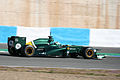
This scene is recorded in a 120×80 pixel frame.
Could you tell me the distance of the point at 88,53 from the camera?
39.2 feet

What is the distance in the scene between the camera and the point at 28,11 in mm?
18547

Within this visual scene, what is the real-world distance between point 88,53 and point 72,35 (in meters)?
4.78

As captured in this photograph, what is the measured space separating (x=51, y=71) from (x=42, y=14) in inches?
421

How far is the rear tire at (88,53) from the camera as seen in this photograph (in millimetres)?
11852

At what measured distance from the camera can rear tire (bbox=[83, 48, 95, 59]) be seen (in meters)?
11.9

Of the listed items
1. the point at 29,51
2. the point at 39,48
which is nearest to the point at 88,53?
the point at 39,48

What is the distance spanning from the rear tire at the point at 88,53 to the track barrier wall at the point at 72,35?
14.6 ft

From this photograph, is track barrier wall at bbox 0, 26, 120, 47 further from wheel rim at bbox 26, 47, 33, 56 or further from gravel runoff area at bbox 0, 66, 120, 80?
gravel runoff area at bbox 0, 66, 120, 80

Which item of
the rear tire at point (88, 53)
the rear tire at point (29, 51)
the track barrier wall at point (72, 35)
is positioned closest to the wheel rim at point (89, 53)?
the rear tire at point (88, 53)

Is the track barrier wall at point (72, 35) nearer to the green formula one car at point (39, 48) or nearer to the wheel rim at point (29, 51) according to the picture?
the green formula one car at point (39, 48)

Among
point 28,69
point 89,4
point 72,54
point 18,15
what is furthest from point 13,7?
point 28,69

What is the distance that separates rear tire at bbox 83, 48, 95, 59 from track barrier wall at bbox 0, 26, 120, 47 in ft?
14.6

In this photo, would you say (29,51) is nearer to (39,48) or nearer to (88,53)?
(39,48)

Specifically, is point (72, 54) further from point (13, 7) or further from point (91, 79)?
point (13, 7)
